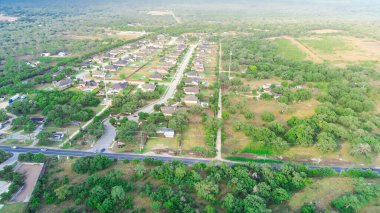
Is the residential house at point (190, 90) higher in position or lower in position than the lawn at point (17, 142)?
higher

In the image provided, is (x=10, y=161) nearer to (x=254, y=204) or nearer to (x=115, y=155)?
(x=115, y=155)

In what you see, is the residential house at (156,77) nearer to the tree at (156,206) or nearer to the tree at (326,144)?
the tree at (326,144)

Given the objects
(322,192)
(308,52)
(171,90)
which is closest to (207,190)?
(322,192)

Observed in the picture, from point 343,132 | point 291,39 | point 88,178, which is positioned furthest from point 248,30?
point 88,178

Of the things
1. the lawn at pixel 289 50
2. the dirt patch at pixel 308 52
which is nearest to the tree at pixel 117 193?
the lawn at pixel 289 50

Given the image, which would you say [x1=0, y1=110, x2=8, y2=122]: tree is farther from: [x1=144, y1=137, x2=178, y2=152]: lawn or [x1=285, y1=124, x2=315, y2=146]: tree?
[x1=285, y1=124, x2=315, y2=146]: tree

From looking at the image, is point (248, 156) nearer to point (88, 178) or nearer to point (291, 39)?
point (88, 178)
